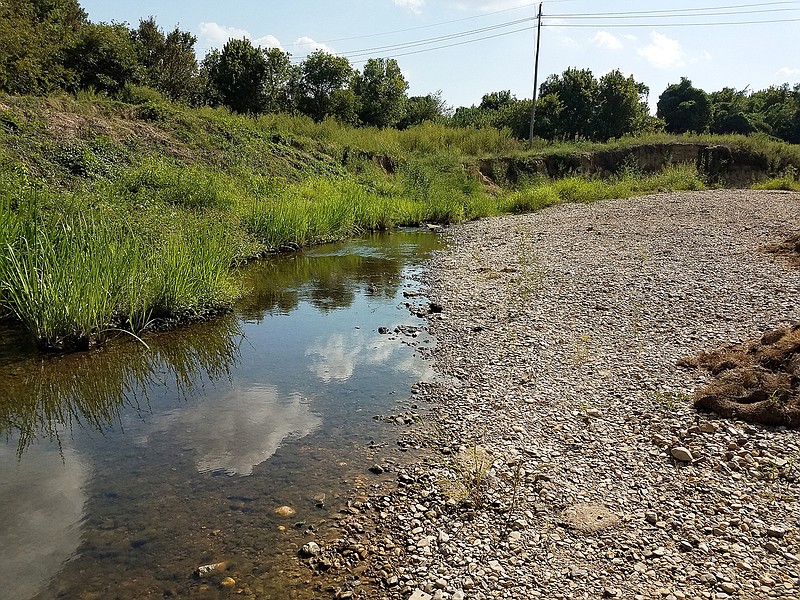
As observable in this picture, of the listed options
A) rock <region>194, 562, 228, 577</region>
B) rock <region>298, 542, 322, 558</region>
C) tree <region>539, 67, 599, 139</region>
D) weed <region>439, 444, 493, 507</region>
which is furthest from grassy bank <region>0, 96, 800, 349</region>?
tree <region>539, 67, 599, 139</region>

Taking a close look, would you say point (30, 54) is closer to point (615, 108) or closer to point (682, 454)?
point (682, 454)

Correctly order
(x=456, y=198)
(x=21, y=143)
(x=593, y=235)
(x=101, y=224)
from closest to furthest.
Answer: (x=101, y=224) < (x=21, y=143) < (x=593, y=235) < (x=456, y=198)

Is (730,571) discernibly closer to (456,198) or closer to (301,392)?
(301,392)

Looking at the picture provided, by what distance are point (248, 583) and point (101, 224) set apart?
7.87 m

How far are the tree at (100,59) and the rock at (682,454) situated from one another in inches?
1096

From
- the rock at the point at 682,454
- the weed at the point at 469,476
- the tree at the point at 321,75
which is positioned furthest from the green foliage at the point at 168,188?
the tree at the point at 321,75

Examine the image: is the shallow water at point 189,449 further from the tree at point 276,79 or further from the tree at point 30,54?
the tree at point 276,79

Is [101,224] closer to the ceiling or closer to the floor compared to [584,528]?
closer to the ceiling

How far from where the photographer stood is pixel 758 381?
6.18 m

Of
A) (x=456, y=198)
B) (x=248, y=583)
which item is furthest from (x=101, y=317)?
(x=456, y=198)

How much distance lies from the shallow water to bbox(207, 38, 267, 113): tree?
32.2 meters

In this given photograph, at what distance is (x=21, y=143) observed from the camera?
651 inches

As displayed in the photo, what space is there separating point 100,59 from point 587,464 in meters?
28.9

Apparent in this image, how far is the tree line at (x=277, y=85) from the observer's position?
24.5m
